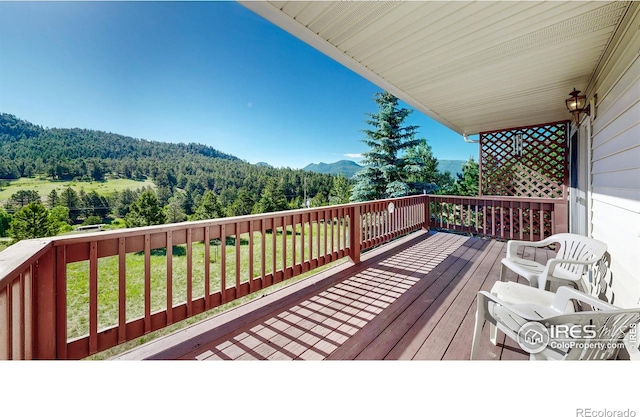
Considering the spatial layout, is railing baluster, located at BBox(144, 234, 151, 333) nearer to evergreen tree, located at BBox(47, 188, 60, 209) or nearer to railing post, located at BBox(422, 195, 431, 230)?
railing post, located at BBox(422, 195, 431, 230)

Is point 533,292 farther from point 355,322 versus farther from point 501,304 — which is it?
point 355,322

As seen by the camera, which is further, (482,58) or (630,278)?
(482,58)

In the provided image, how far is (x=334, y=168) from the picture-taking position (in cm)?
4791

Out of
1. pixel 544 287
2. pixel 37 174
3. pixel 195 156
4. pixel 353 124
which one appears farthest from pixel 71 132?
pixel 544 287

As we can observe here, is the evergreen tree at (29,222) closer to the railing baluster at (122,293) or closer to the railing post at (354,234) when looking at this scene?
the railing baluster at (122,293)

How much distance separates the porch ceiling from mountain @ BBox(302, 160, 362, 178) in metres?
41.0

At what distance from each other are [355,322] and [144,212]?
33.7 metres

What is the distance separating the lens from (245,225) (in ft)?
7.74

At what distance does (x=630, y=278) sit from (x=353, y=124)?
37.9 metres

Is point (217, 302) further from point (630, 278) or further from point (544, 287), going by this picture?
point (630, 278)

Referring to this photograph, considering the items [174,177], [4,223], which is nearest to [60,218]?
[4,223]

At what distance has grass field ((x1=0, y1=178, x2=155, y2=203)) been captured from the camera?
21812 mm
